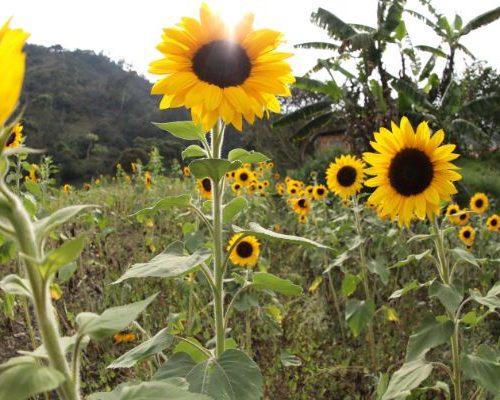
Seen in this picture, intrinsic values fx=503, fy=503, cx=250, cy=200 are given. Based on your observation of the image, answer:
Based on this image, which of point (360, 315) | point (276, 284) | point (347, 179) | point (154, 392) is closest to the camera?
point (154, 392)

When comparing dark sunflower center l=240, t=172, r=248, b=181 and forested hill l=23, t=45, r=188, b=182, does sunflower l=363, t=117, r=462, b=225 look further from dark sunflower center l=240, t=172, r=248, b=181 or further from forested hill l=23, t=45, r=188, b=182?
forested hill l=23, t=45, r=188, b=182

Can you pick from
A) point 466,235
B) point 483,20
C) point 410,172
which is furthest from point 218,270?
point 483,20

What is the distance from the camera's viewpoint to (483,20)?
474 inches

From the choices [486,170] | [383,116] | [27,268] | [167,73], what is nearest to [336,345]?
[167,73]

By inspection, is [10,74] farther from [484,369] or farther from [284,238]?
[484,369]

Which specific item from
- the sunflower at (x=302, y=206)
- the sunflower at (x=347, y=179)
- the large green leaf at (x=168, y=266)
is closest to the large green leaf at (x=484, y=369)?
the large green leaf at (x=168, y=266)

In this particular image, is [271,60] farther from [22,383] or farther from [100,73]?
[100,73]

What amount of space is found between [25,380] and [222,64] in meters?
1.07

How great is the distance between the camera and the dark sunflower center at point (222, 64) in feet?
4.51

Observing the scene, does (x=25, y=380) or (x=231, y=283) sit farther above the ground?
(x=25, y=380)

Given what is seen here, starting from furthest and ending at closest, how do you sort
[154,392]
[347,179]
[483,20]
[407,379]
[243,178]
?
1. [483,20]
2. [243,178]
3. [347,179]
4. [407,379]
5. [154,392]

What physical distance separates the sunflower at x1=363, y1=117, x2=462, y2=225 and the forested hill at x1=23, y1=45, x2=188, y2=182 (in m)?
15.4

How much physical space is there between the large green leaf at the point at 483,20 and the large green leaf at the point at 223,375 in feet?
42.6

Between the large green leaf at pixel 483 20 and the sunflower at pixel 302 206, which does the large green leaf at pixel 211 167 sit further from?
the large green leaf at pixel 483 20
